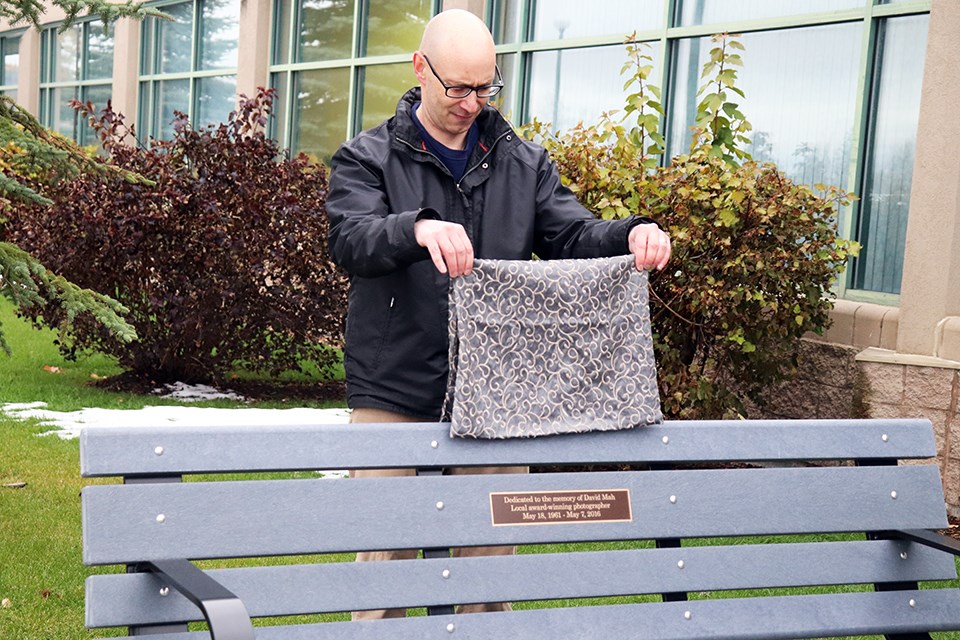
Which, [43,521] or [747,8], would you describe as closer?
[43,521]

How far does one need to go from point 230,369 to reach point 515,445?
8.01m

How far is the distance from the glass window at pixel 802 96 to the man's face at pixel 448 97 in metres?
5.47

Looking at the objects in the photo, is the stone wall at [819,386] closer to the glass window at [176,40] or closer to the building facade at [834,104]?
the building facade at [834,104]

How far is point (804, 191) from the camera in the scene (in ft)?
24.0

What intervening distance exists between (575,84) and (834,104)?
124 inches

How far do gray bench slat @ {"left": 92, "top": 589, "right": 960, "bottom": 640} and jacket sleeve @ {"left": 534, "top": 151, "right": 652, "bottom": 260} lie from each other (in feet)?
3.11

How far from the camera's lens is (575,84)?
11.3 metres

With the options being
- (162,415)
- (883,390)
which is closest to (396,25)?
(162,415)

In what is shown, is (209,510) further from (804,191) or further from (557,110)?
(557,110)

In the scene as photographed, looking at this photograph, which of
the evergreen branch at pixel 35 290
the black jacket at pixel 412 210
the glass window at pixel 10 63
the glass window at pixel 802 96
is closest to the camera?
the black jacket at pixel 412 210

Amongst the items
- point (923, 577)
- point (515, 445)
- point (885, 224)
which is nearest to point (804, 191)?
point (885, 224)

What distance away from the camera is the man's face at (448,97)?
3.35m

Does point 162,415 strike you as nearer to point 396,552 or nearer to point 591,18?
point 591,18

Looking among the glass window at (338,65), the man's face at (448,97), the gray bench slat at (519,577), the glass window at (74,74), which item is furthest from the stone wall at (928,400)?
the glass window at (74,74)
